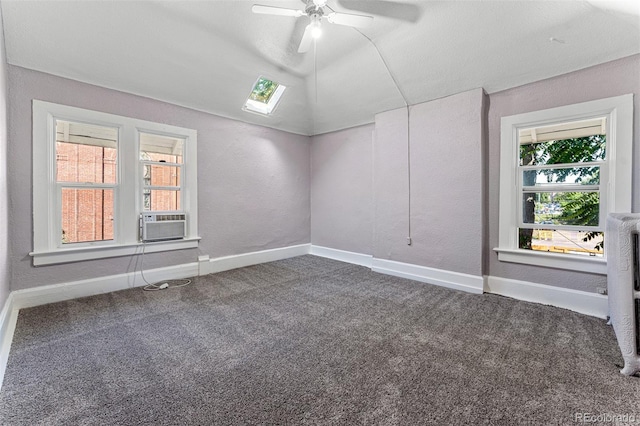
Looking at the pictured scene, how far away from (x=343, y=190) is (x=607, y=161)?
3.26 m

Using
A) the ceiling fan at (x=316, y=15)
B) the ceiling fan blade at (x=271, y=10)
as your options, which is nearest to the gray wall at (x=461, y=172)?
the ceiling fan at (x=316, y=15)

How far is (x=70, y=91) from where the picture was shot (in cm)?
299

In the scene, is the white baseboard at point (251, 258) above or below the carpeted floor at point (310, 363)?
above

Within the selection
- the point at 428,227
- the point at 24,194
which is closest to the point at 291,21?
the point at 428,227

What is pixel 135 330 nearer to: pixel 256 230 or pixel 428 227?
pixel 256 230

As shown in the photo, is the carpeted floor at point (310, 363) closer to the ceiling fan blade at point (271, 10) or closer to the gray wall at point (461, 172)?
the gray wall at point (461, 172)

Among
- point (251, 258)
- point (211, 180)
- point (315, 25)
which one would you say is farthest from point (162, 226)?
point (315, 25)

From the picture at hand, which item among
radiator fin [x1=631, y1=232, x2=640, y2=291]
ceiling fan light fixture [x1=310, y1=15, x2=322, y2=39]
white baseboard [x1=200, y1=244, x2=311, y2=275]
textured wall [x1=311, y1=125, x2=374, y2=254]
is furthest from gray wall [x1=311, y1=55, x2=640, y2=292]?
ceiling fan light fixture [x1=310, y1=15, x2=322, y2=39]

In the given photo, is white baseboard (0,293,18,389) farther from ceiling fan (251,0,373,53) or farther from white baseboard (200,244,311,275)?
ceiling fan (251,0,373,53)

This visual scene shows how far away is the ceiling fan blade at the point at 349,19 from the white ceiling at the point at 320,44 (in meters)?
0.34

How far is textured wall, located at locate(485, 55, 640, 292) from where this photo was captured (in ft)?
8.16

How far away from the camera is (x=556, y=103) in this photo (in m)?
2.85

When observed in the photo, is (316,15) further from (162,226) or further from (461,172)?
(162,226)

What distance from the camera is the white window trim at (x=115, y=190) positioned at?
2.85m
